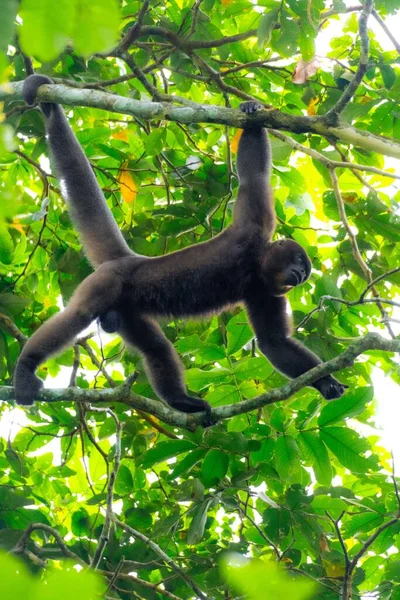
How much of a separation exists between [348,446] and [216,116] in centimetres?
200

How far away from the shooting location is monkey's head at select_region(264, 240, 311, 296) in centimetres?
477

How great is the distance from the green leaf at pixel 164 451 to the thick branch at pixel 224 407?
0.46 ft

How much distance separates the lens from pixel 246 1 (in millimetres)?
5121

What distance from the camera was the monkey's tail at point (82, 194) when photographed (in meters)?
4.88

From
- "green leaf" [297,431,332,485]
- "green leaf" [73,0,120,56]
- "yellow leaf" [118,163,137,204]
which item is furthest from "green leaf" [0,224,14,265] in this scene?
"green leaf" [73,0,120,56]

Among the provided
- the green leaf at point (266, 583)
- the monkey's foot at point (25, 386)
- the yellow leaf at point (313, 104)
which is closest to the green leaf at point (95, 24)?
the green leaf at point (266, 583)

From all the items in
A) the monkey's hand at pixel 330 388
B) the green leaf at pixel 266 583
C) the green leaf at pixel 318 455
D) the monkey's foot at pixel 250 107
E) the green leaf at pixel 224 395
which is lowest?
the green leaf at pixel 266 583

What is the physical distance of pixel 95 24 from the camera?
90cm

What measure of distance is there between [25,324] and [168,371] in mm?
1526

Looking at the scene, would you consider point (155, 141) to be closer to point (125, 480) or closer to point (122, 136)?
point (122, 136)

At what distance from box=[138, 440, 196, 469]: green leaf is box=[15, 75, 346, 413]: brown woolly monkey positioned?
504 millimetres

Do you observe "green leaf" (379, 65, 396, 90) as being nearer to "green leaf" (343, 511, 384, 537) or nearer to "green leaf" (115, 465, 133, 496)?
"green leaf" (343, 511, 384, 537)

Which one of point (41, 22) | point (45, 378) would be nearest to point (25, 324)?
point (45, 378)

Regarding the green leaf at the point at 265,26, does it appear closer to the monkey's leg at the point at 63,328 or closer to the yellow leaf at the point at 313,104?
the yellow leaf at the point at 313,104
